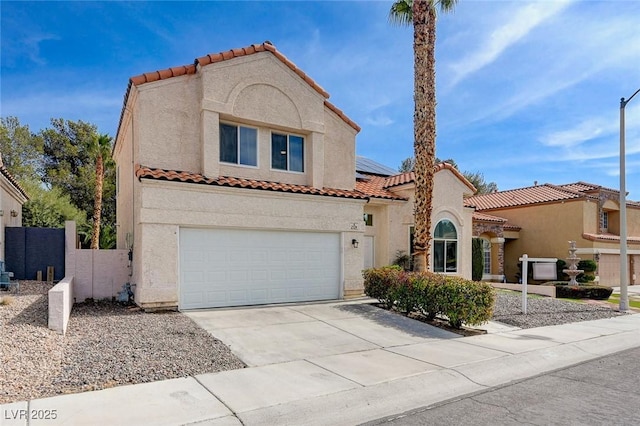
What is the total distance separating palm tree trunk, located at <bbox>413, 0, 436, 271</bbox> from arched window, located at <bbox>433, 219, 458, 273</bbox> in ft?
21.0

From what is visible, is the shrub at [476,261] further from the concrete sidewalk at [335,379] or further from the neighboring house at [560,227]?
the concrete sidewalk at [335,379]

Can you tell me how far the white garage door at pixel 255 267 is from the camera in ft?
38.8

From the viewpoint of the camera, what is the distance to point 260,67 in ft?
44.5

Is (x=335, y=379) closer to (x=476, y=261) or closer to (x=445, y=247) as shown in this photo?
(x=445, y=247)

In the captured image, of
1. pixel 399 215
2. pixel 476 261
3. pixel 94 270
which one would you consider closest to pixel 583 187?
pixel 476 261

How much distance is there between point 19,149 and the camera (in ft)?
105

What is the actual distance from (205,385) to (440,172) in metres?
15.6

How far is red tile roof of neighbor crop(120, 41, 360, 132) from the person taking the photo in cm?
1180

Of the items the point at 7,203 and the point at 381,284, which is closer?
the point at 381,284

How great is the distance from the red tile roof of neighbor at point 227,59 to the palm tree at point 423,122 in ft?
9.48

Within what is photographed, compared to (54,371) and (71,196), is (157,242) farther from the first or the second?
Result: (71,196)

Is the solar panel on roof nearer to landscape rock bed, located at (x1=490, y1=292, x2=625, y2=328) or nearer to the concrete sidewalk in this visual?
landscape rock bed, located at (x1=490, y1=292, x2=625, y2=328)

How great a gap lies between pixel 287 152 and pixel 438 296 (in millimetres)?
6910

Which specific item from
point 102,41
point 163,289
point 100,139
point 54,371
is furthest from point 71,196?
point 54,371
